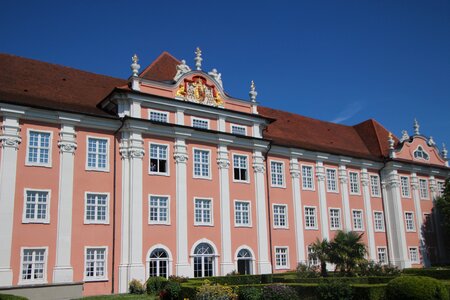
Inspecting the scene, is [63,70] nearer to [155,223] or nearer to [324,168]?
[155,223]

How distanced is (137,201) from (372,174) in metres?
24.3

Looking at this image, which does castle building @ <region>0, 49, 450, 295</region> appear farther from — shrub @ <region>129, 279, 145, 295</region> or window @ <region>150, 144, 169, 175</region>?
shrub @ <region>129, 279, 145, 295</region>

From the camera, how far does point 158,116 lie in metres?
31.5

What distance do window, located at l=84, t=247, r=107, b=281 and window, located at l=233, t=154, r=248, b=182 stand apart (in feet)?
35.1

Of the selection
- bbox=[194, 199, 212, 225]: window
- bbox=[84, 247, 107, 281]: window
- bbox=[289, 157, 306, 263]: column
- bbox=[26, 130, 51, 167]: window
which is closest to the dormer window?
bbox=[289, 157, 306, 263]: column

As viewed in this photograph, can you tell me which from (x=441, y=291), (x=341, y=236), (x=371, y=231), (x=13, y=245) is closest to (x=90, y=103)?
(x=13, y=245)

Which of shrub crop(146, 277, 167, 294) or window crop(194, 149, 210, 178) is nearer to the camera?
shrub crop(146, 277, 167, 294)

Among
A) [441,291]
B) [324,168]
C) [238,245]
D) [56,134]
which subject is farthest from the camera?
[324,168]

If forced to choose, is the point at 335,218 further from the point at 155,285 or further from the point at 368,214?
the point at 155,285

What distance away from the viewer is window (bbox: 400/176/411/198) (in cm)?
4560

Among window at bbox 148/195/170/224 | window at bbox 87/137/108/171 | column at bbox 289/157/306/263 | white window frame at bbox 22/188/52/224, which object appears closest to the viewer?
white window frame at bbox 22/188/52/224

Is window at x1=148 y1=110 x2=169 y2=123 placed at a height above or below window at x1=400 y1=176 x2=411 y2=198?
above

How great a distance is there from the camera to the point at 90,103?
3116cm

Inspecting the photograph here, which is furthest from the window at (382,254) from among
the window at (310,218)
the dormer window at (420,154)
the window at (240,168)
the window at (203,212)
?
the window at (203,212)
